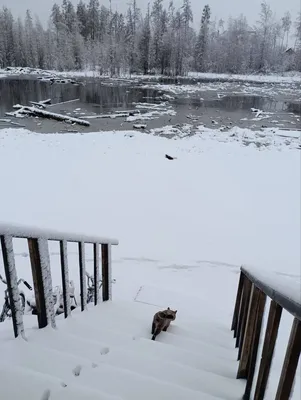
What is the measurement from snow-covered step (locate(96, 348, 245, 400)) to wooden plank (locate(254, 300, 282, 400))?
0.40 meters

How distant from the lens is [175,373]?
2096 mm

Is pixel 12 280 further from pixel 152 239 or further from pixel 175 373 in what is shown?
pixel 152 239

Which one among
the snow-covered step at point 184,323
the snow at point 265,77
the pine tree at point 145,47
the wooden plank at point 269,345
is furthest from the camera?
the pine tree at point 145,47

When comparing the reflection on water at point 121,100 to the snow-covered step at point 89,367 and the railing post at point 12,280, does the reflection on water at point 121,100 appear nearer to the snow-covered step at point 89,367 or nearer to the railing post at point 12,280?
the railing post at point 12,280

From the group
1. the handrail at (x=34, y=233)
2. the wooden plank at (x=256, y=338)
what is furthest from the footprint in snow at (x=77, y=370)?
the wooden plank at (x=256, y=338)

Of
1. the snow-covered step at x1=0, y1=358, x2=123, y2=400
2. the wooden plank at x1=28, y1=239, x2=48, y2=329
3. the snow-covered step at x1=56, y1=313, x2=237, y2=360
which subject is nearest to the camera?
the snow-covered step at x1=0, y1=358, x2=123, y2=400

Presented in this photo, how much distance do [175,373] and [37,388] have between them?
925mm

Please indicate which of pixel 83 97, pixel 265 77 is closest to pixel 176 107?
pixel 83 97

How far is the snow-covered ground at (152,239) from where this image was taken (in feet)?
6.53

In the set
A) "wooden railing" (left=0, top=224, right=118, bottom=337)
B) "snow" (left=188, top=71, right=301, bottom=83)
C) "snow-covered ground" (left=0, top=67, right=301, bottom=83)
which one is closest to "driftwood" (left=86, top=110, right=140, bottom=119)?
"wooden railing" (left=0, top=224, right=118, bottom=337)

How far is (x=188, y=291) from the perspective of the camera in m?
5.21

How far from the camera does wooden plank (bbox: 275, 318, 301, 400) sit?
110cm

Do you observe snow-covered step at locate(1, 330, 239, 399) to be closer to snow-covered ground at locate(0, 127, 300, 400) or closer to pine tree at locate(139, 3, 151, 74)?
snow-covered ground at locate(0, 127, 300, 400)

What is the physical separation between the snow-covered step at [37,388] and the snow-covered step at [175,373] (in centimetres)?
46
